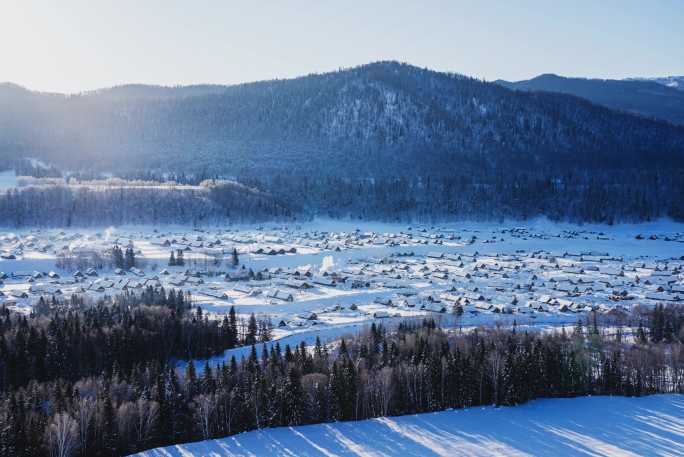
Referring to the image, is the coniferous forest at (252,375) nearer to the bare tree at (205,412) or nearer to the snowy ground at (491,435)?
the bare tree at (205,412)

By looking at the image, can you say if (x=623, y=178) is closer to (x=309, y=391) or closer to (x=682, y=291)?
(x=682, y=291)

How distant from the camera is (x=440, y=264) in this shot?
260 ft

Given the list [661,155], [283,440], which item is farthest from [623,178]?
[283,440]

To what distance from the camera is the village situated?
5578cm

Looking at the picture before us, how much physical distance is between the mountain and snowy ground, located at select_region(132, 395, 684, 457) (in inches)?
3702

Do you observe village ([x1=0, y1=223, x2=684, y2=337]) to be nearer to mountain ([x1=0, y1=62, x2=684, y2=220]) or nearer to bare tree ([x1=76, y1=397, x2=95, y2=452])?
bare tree ([x1=76, y1=397, x2=95, y2=452])

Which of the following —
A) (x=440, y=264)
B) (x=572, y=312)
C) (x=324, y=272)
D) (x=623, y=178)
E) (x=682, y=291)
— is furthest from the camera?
(x=623, y=178)

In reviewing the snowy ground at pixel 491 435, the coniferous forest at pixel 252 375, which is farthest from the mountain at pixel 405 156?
the snowy ground at pixel 491 435

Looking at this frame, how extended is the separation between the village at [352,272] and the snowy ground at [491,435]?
17.5 m

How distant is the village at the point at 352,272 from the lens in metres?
55.8

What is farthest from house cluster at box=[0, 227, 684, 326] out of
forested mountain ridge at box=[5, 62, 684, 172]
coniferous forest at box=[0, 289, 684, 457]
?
forested mountain ridge at box=[5, 62, 684, 172]

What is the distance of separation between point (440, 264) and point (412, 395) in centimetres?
4590

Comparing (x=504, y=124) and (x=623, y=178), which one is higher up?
(x=504, y=124)

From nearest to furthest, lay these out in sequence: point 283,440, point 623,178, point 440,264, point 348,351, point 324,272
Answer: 1. point 283,440
2. point 348,351
3. point 324,272
4. point 440,264
5. point 623,178
